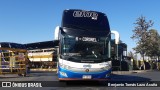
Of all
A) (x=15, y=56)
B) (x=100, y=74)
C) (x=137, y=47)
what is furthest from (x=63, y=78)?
(x=137, y=47)

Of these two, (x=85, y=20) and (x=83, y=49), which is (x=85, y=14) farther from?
(x=83, y=49)

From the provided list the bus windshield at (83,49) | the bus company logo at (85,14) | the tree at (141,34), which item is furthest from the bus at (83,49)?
the tree at (141,34)

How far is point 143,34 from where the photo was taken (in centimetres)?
7069

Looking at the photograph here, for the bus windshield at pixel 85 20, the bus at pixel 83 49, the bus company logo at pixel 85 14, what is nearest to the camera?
the bus at pixel 83 49

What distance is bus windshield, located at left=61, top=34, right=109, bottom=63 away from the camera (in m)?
18.0

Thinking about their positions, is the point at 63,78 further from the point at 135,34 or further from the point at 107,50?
the point at 135,34

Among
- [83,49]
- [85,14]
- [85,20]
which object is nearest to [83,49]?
[83,49]

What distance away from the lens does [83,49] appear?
18219 mm

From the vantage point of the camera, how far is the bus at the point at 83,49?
17.9 metres

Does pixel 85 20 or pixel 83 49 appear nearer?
pixel 83 49

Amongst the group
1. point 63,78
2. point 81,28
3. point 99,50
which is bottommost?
point 63,78

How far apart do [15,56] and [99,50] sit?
13226 millimetres

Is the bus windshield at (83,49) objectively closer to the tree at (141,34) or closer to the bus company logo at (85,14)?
the bus company logo at (85,14)

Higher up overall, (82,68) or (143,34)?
(143,34)
